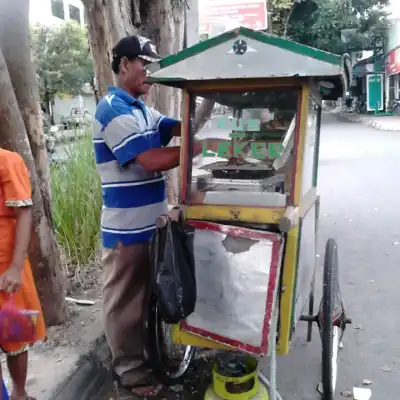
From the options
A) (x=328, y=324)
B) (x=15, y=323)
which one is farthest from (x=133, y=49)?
(x=328, y=324)

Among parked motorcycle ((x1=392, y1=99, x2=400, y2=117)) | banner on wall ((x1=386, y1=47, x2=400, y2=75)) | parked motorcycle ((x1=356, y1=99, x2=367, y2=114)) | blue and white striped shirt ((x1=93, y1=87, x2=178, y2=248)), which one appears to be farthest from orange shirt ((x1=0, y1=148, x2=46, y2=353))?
parked motorcycle ((x1=356, y1=99, x2=367, y2=114))

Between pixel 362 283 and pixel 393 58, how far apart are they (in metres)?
23.6

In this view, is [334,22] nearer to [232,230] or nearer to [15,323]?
[232,230]

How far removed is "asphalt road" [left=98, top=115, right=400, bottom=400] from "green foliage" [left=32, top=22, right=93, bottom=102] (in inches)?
602

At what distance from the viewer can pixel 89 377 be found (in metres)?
2.84

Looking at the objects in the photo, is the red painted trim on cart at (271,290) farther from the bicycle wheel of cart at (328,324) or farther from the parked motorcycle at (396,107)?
the parked motorcycle at (396,107)

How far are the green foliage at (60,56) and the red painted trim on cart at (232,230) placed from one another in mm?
20384

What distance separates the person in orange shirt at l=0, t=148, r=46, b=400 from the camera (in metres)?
2.00

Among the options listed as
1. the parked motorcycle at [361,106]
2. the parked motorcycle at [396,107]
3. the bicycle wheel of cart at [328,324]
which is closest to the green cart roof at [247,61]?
the bicycle wheel of cart at [328,324]

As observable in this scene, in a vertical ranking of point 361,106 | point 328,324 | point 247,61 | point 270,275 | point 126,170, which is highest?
point 361,106

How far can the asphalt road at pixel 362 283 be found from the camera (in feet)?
9.49

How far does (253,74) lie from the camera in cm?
197

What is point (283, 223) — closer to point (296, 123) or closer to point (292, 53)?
point (296, 123)

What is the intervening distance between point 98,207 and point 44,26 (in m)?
20.3
